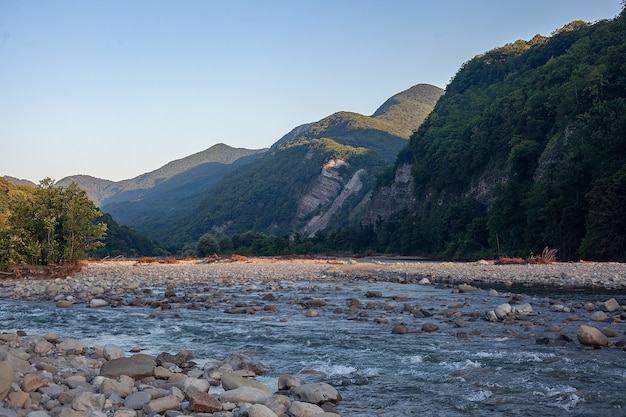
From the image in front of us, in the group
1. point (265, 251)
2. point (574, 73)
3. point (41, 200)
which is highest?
point (574, 73)

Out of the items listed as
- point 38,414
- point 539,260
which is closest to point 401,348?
point 38,414

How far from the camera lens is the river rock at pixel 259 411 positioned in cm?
652

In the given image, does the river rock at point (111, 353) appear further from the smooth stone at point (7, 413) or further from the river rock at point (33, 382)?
the smooth stone at point (7, 413)

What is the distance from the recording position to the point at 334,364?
10.0 m

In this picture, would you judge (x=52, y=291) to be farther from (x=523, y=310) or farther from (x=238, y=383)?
(x=523, y=310)

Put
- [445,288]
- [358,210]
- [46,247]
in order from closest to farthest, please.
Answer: [445,288] < [46,247] < [358,210]

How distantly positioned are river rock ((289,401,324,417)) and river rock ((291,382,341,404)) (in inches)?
19.5

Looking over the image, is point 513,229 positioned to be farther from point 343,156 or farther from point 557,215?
point 343,156

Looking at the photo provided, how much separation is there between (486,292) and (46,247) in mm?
23193

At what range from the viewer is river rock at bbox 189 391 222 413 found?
274 inches

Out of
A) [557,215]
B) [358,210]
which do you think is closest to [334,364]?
[557,215]

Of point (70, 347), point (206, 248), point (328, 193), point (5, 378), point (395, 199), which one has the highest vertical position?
point (328, 193)

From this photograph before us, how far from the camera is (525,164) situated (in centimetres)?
5384

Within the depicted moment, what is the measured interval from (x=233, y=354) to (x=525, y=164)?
49870 millimetres
